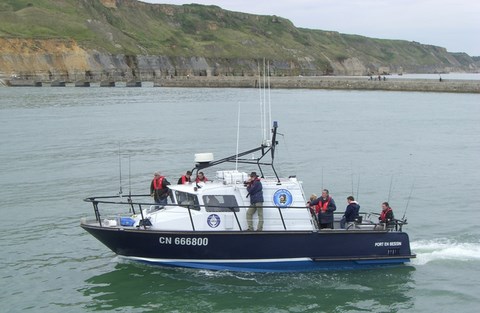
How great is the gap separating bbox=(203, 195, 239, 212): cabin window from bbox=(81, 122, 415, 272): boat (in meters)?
0.02

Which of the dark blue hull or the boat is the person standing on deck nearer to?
the boat

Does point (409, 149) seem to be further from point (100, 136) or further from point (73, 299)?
point (73, 299)

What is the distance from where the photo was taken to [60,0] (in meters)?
183

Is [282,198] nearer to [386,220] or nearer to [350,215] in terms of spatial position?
[350,215]

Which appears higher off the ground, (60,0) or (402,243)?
(60,0)

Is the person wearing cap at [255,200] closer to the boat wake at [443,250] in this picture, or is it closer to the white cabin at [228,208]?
the white cabin at [228,208]

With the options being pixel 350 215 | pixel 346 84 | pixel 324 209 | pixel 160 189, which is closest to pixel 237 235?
pixel 324 209

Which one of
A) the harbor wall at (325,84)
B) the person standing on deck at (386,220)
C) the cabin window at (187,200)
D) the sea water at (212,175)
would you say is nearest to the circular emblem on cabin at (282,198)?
the sea water at (212,175)

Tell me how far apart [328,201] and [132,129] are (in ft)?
117

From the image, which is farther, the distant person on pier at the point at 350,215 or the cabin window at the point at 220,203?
the distant person on pier at the point at 350,215

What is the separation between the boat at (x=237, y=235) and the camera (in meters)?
16.7

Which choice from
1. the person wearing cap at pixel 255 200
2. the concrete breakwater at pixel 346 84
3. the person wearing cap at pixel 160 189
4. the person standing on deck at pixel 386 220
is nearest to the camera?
the person wearing cap at pixel 255 200

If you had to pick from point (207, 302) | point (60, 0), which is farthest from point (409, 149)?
point (60, 0)

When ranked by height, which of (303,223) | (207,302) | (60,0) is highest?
(60,0)
